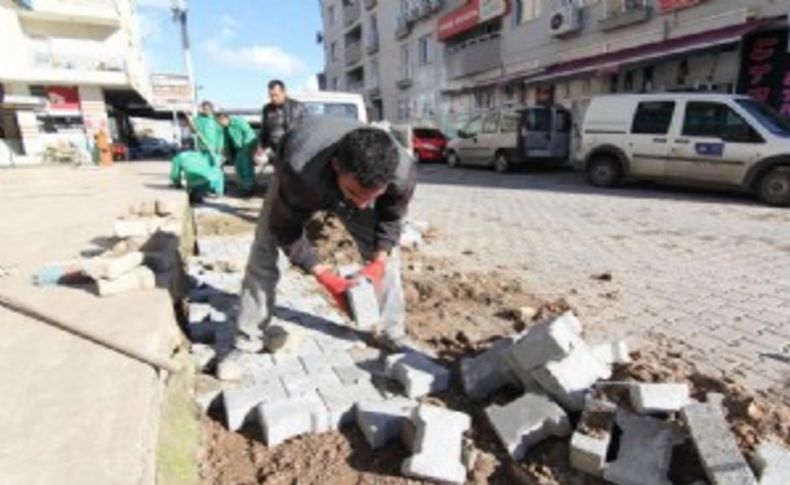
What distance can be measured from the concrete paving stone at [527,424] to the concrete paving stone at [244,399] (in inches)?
43.0

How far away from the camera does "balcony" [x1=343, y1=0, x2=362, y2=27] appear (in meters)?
39.7

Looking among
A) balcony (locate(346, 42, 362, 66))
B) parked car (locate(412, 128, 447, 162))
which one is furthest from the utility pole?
balcony (locate(346, 42, 362, 66))

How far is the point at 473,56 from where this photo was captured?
24844 mm

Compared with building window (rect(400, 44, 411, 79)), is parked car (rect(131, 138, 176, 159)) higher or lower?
lower

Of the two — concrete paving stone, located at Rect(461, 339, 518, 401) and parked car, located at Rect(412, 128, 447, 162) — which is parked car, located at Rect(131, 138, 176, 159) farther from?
concrete paving stone, located at Rect(461, 339, 518, 401)

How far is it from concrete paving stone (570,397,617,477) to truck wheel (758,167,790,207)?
27.7ft

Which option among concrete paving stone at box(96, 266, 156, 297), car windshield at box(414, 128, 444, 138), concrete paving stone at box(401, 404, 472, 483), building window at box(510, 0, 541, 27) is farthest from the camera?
Answer: car windshield at box(414, 128, 444, 138)

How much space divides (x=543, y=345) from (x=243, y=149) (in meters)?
8.36

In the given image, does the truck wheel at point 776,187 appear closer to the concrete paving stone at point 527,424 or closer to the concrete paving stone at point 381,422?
the concrete paving stone at point 527,424

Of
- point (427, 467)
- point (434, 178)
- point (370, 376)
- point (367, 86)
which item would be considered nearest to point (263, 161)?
point (434, 178)

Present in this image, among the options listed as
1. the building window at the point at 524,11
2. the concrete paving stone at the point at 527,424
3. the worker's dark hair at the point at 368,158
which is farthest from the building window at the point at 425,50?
the concrete paving stone at the point at 527,424

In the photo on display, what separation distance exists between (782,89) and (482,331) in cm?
1221

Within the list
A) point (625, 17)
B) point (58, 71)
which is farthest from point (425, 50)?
point (58, 71)

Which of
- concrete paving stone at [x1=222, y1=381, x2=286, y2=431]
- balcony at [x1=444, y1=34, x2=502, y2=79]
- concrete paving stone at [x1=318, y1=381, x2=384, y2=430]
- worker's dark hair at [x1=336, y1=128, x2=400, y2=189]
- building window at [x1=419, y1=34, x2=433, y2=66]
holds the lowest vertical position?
concrete paving stone at [x1=318, y1=381, x2=384, y2=430]
